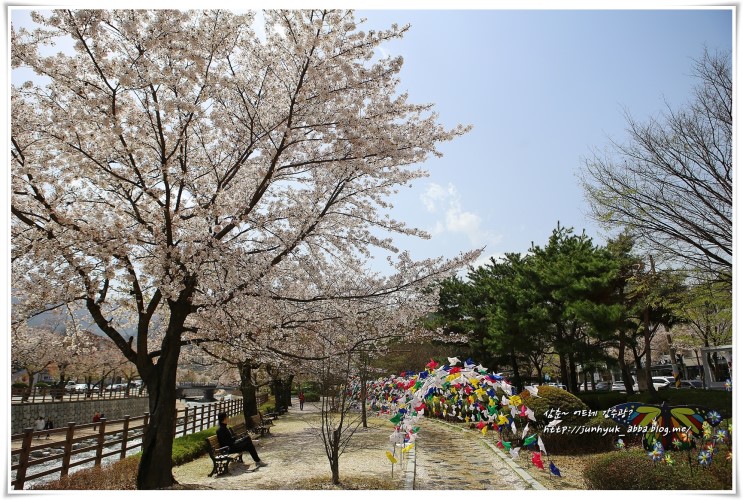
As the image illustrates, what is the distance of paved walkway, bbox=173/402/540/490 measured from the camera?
650 centimetres

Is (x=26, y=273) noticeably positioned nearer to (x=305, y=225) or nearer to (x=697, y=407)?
(x=305, y=225)

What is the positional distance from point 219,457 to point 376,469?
8.63ft

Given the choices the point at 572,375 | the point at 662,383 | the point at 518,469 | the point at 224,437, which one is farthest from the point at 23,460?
the point at 662,383

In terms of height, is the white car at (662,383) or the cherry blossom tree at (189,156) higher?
the cherry blossom tree at (189,156)

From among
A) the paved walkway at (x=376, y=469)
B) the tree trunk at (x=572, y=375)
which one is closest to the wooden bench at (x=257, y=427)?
the paved walkway at (x=376, y=469)

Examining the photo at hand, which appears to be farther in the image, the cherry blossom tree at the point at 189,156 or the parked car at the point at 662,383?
the parked car at the point at 662,383

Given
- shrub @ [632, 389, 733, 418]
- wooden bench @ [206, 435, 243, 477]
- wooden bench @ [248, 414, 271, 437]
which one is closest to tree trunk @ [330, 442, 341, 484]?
wooden bench @ [206, 435, 243, 477]

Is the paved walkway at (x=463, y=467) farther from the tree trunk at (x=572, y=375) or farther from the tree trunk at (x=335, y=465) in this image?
the tree trunk at (x=572, y=375)

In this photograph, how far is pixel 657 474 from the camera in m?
5.02

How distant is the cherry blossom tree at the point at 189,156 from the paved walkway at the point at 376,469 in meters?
1.94

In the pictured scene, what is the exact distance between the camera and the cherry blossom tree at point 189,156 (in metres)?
4.77

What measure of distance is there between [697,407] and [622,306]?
6.08 meters
